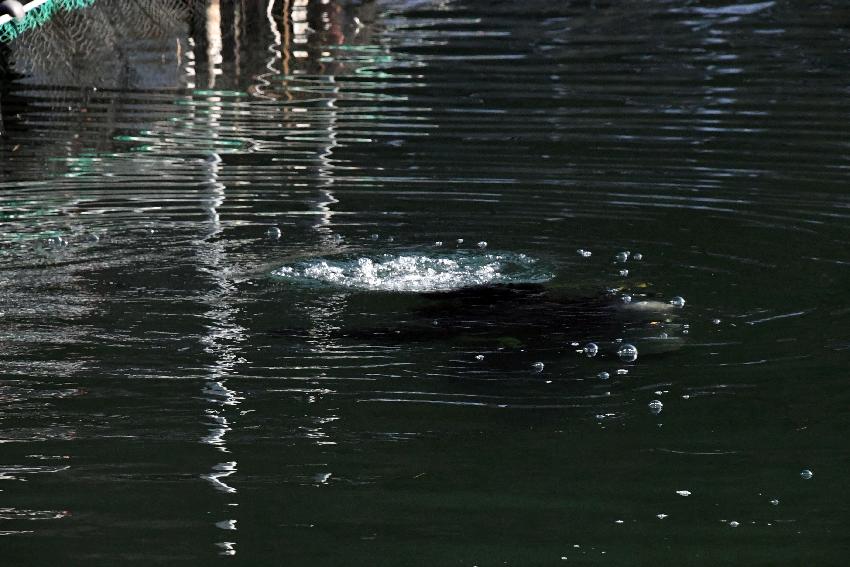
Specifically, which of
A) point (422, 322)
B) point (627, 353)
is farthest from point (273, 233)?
point (627, 353)

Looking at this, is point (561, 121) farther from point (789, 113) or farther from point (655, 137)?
point (789, 113)

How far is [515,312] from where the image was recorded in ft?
24.5

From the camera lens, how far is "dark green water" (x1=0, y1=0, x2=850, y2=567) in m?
5.05

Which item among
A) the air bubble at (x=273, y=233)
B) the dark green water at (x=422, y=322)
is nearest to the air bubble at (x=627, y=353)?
the dark green water at (x=422, y=322)

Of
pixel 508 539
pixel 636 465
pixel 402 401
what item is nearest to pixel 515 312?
pixel 402 401

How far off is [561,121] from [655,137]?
103cm

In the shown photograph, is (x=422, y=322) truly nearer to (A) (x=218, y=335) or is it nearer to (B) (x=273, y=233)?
(A) (x=218, y=335)

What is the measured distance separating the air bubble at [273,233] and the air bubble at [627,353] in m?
2.86

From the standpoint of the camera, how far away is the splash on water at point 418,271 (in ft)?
26.2

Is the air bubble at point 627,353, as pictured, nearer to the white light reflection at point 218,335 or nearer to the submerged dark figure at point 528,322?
the submerged dark figure at point 528,322

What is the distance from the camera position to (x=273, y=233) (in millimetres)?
9148

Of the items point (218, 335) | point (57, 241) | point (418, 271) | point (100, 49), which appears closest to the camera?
point (218, 335)

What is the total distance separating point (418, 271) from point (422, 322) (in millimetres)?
950

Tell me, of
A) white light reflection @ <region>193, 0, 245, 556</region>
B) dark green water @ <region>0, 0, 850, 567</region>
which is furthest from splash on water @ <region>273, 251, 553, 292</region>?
white light reflection @ <region>193, 0, 245, 556</region>
